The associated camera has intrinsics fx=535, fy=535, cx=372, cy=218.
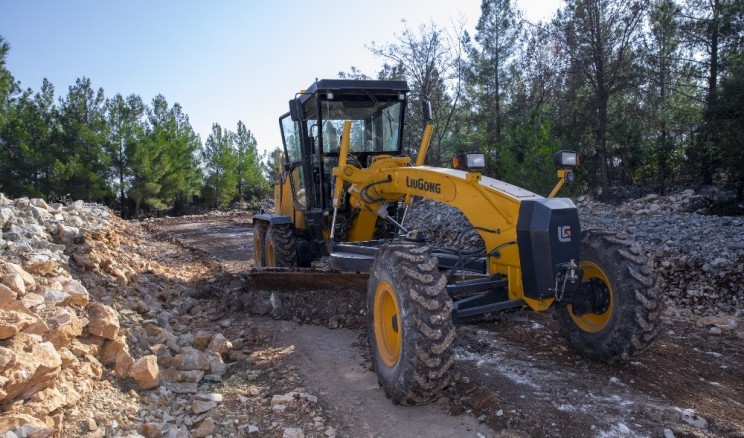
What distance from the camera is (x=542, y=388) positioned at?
13.4ft

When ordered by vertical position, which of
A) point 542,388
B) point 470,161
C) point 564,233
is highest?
point 470,161

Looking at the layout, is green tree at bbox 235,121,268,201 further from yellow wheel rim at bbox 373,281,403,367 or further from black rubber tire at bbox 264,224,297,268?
yellow wheel rim at bbox 373,281,403,367

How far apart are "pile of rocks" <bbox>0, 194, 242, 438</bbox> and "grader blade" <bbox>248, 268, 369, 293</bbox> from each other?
865 mm

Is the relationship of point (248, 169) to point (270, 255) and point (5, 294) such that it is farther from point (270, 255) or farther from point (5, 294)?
point (5, 294)

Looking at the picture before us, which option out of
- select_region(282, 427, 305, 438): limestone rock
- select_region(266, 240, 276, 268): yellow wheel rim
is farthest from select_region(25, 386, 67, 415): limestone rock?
select_region(266, 240, 276, 268): yellow wheel rim

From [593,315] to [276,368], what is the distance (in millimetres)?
2825

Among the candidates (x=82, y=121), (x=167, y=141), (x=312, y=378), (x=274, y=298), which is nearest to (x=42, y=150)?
(x=82, y=121)

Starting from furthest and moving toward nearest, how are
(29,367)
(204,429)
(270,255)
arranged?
(270,255), (204,429), (29,367)

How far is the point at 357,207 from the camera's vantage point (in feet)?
22.2

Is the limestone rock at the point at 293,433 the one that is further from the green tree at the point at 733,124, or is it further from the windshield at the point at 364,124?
the green tree at the point at 733,124

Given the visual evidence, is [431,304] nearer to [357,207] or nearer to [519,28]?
[357,207]

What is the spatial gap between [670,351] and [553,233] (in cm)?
206

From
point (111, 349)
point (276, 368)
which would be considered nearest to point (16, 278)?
point (111, 349)

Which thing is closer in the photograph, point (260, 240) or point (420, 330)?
point (420, 330)
